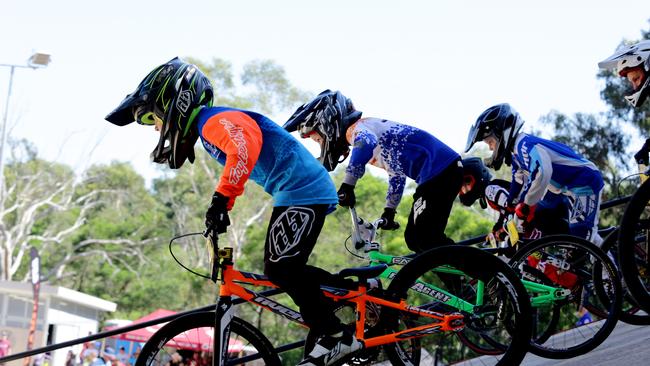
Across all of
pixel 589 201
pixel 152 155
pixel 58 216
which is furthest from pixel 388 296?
pixel 58 216

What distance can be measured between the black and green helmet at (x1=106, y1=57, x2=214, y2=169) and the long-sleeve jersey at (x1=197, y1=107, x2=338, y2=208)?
106 millimetres

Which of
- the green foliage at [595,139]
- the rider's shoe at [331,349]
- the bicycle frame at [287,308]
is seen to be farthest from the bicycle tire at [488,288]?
the green foliage at [595,139]

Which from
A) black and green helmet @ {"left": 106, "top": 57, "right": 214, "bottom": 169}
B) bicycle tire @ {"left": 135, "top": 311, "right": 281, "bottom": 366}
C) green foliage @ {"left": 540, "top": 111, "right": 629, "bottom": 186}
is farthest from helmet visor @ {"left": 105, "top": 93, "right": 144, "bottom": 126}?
green foliage @ {"left": 540, "top": 111, "right": 629, "bottom": 186}

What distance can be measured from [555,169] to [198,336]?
3312 mm

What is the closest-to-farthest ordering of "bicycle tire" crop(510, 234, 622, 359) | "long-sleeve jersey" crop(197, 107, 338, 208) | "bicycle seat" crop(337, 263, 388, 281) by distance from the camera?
"long-sleeve jersey" crop(197, 107, 338, 208) → "bicycle seat" crop(337, 263, 388, 281) → "bicycle tire" crop(510, 234, 622, 359)

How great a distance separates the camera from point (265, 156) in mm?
4906

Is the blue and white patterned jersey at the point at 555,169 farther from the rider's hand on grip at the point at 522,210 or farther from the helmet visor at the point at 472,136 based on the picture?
the helmet visor at the point at 472,136

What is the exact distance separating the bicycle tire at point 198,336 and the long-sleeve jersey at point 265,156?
67 cm

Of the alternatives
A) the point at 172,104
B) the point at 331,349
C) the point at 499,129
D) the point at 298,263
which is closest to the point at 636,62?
the point at 499,129

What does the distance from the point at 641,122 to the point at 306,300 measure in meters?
25.2

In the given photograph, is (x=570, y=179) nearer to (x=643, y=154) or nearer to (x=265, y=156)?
(x=643, y=154)

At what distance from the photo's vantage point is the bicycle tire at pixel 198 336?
4.62 meters

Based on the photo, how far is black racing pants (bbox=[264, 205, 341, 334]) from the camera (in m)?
4.61

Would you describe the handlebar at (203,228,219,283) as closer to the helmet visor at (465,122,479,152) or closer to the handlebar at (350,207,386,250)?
the handlebar at (350,207,386,250)
